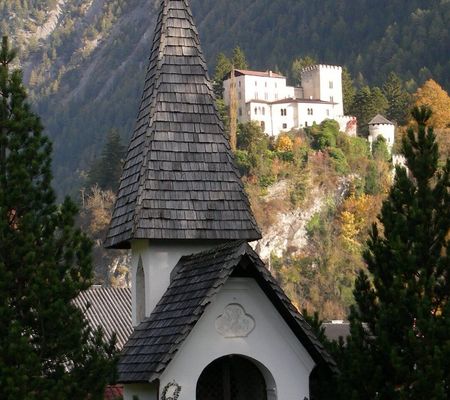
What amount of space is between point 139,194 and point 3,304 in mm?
2843

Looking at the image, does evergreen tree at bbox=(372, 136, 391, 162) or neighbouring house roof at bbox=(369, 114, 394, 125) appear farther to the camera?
neighbouring house roof at bbox=(369, 114, 394, 125)

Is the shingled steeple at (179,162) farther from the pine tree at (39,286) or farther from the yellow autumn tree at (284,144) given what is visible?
the yellow autumn tree at (284,144)

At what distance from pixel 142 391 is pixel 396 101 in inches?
4647

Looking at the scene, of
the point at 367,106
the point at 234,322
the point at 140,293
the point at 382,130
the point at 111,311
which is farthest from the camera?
the point at 367,106

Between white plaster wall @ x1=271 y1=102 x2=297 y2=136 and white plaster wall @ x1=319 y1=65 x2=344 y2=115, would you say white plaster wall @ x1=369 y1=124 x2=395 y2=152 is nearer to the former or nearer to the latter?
white plaster wall @ x1=319 y1=65 x2=344 y2=115

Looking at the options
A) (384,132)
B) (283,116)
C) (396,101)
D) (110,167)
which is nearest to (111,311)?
(110,167)

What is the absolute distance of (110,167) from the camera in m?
119

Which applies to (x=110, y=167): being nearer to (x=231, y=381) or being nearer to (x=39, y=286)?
(x=231, y=381)

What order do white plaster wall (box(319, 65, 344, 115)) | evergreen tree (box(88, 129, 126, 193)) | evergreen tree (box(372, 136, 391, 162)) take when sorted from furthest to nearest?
white plaster wall (box(319, 65, 344, 115))
evergreen tree (box(88, 129, 126, 193))
evergreen tree (box(372, 136, 391, 162))

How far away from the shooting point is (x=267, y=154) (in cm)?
11225

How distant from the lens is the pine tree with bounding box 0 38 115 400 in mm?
12688

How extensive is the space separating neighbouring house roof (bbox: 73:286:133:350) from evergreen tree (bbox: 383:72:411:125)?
89.9 m

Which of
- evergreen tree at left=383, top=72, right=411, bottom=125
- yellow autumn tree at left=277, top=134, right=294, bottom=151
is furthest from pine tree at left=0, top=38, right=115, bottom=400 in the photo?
evergreen tree at left=383, top=72, right=411, bottom=125

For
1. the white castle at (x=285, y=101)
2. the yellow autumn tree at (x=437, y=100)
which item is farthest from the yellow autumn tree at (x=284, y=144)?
the yellow autumn tree at (x=437, y=100)
